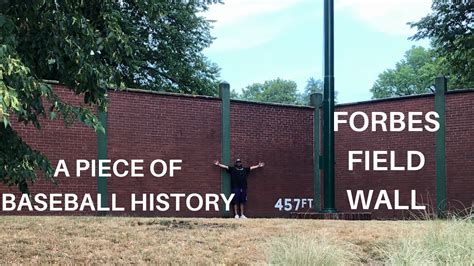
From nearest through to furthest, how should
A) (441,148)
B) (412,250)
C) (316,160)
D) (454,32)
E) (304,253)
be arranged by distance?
(412,250), (304,253), (441,148), (316,160), (454,32)

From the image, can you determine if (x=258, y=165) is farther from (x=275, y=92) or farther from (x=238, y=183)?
(x=275, y=92)

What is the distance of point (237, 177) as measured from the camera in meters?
17.7

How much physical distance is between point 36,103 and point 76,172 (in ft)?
36.2

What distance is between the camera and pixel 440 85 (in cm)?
1778

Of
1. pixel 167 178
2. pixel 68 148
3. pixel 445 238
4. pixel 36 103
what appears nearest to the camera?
pixel 36 103

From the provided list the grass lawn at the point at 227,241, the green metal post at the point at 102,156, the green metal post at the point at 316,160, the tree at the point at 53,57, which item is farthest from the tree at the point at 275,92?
the tree at the point at 53,57

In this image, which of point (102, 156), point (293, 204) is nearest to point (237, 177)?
point (293, 204)

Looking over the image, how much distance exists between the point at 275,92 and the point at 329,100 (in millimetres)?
103147

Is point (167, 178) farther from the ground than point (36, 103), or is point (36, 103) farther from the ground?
point (36, 103)

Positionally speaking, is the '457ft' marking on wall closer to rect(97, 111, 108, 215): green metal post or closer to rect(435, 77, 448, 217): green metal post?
rect(435, 77, 448, 217): green metal post

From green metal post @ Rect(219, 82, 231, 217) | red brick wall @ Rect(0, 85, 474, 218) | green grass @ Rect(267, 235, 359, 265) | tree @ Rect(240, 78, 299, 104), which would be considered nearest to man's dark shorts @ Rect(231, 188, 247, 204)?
green metal post @ Rect(219, 82, 231, 217)

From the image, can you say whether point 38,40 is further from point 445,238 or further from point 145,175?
point 145,175

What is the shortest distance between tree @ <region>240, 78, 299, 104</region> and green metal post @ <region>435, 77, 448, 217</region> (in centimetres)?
9607

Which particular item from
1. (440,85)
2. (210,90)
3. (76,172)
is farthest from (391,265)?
(210,90)
